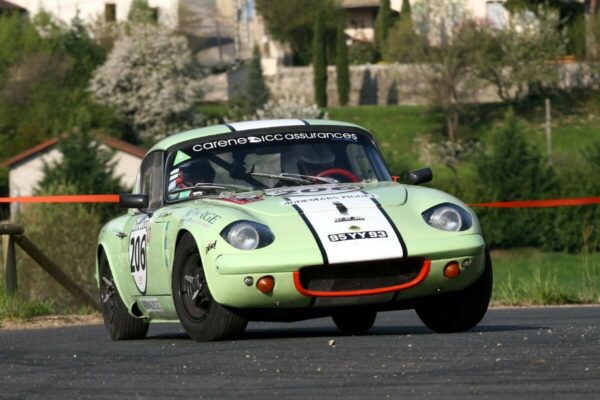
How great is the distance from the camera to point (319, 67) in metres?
113

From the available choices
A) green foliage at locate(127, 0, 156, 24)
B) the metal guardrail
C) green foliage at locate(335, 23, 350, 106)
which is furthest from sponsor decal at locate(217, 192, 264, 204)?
green foliage at locate(127, 0, 156, 24)

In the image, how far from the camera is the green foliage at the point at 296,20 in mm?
124312

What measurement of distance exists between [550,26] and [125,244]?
10005 cm

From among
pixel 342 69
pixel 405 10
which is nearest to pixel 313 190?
pixel 342 69

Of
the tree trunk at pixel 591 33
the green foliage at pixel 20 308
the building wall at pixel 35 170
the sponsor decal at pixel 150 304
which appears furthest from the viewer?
the tree trunk at pixel 591 33

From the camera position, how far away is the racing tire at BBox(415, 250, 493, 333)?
10.6 meters

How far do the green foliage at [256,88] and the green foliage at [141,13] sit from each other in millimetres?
10371

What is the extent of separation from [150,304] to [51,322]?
493cm

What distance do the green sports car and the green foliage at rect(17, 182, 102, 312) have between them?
21373 millimetres

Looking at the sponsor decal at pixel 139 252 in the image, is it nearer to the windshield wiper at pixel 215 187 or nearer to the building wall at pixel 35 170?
the windshield wiper at pixel 215 187

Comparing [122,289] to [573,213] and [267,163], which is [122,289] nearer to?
[267,163]

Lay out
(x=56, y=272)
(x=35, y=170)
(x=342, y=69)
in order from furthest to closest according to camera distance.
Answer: (x=342, y=69) → (x=35, y=170) → (x=56, y=272)

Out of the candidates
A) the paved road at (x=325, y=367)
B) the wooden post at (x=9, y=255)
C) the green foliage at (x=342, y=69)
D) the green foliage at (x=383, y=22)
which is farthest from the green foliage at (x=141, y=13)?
the paved road at (x=325, y=367)

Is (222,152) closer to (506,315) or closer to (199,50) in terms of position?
(506,315)
